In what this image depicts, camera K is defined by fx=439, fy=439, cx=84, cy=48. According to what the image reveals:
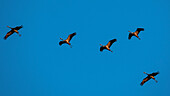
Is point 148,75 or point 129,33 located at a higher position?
point 129,33

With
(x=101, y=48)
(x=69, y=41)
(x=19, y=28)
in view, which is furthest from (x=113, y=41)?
(x=19, y=28)

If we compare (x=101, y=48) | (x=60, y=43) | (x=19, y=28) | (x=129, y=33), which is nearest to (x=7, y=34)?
(x=19, y=28)

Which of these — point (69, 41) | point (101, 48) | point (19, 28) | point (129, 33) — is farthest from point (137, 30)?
point (19, 28)

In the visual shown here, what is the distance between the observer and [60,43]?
56.5 meters

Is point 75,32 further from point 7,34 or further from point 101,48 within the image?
point 7,34

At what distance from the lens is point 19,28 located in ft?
179

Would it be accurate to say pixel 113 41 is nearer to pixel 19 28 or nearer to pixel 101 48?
pixel 101 48

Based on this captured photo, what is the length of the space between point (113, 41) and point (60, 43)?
22.6 feet

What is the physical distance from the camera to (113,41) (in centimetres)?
5506

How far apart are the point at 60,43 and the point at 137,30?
10.1 m

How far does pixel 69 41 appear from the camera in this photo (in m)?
56.0

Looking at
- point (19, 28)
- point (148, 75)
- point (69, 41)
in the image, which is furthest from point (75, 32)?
point (148, 75)

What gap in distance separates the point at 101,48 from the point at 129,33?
4.43 m

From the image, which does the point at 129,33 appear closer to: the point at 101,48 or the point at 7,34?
the point at 101,48
